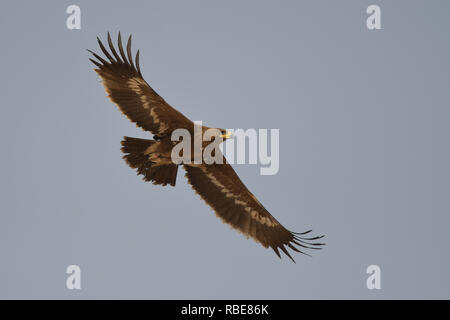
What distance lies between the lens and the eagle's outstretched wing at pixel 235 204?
1120 centimetres

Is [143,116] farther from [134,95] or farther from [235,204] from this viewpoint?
[235,204]

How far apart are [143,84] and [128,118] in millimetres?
602

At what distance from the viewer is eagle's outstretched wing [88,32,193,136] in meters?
10.4

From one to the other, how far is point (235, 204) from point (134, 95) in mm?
2658

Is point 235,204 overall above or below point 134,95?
below

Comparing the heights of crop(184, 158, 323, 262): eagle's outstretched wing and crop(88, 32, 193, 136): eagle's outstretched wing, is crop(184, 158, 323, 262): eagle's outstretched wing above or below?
below

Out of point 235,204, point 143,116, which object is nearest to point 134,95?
point 143,116

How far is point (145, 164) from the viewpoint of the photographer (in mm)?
10422

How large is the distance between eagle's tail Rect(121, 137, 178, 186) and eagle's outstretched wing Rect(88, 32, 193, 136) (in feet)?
1.03

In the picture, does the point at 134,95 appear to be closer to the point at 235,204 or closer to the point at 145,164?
the point at 145,164

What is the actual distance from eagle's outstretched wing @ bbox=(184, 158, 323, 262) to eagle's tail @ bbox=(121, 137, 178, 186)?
712 millimetres

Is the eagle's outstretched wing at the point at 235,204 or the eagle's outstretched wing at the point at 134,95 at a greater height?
the eagle's outstretched wing at the point at 134,95

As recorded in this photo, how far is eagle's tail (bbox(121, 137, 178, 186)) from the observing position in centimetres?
1029

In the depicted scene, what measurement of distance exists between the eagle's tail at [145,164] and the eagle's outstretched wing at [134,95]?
314 millimetres
